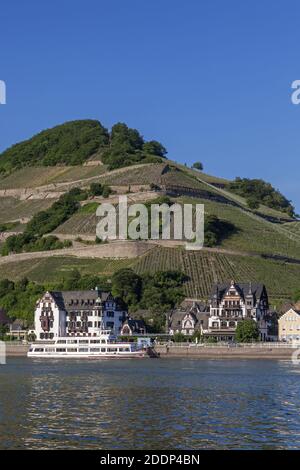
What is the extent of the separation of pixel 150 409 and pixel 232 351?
2114 inches

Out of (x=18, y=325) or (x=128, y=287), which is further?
(x=18, y=325)

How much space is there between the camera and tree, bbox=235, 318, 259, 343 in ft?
339

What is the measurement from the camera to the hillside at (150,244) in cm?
12988

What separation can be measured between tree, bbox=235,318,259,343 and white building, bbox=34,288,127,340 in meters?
15.5

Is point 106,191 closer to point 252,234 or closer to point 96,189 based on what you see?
point 96,189

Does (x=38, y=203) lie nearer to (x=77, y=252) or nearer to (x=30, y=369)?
(x=77, y=252)

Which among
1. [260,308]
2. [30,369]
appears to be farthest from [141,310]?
[30,369]

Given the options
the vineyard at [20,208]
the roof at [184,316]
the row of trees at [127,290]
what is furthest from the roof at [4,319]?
the vineyard at [20,208]

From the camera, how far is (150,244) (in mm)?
136500

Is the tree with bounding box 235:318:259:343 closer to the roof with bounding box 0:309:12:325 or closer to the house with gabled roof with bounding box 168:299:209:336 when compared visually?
the house with gabled roof with bounding box 168:299:209:336

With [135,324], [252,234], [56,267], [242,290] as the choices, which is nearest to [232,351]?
[242,290]

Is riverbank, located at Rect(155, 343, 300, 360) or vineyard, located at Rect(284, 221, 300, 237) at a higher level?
vineyard, located at Rect(284, 221, 300, 237)

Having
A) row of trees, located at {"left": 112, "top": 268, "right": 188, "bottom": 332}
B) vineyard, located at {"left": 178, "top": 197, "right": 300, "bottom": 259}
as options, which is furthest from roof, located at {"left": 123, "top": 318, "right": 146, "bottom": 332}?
vineyard, located at {"left": 178, "top": 197, "right": 300, "bottom": 259}

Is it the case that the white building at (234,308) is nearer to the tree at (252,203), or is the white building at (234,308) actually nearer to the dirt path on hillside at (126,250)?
the dirt path on hillside at (126,250)
